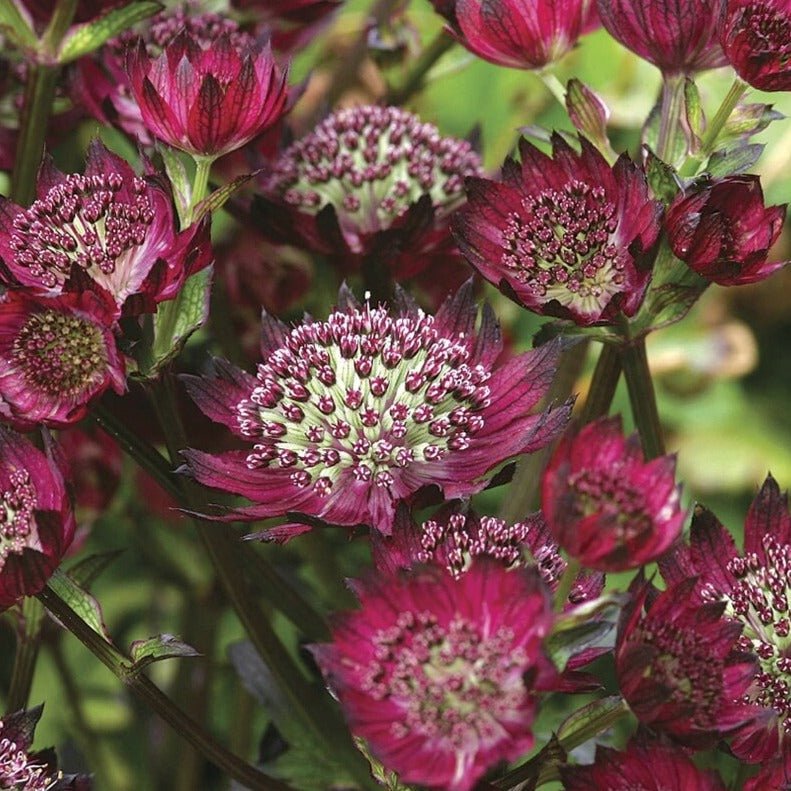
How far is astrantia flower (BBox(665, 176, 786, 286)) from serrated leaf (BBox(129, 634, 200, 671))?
0.26 meters

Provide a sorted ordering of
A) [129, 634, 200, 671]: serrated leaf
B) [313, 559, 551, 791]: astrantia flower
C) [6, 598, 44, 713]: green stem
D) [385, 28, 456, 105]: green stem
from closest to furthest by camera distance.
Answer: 1. [313, 559, 551, 791]: astrantia flower
2. [129, 634, 200, 671]: serrated leaf
3. [6, 598, 44, 713]: green stem
4. [385, 28, 456, 105]: green stem

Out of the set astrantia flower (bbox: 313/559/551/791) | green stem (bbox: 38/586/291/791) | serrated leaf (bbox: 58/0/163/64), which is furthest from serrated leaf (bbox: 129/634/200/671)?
serrated leaf (bbox: 58/0/163/64)

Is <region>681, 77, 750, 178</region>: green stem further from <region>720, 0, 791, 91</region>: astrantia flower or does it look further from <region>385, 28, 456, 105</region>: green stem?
<region>385, 28, 456, 105</region>: green stem

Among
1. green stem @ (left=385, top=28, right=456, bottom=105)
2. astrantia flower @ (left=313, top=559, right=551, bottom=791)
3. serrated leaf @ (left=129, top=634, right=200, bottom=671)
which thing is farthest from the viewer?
green stem @ (left=385, top=28, right=456, bottom=105)

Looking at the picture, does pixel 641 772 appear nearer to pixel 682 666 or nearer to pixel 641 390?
pixel 682 666

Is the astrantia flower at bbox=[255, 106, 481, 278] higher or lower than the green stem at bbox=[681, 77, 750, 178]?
lower

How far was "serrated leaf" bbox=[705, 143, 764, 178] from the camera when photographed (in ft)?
1.83

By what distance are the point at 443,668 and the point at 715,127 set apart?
11.4 inches

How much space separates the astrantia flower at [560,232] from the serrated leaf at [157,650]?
199 millimetres

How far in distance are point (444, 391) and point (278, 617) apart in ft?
1.27

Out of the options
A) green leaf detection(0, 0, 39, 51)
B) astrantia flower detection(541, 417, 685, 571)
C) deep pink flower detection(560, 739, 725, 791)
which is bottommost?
deep pink flower detection(560, 739, 725, 791)

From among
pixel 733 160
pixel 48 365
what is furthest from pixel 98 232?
pixel 733 160

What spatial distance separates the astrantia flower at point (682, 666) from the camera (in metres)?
0.43

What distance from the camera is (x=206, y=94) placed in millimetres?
540
